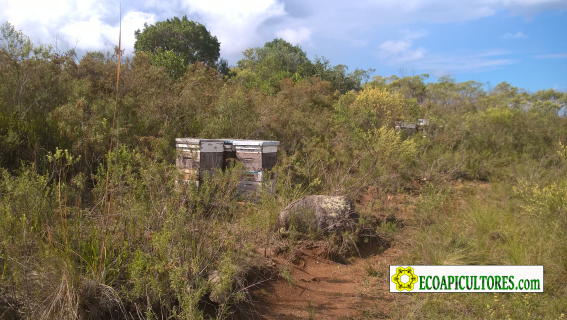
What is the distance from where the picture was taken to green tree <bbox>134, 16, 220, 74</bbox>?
3272cm

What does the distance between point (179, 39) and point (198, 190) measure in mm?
31281

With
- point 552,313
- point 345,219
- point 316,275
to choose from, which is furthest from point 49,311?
point 552,313

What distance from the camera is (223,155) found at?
682cm

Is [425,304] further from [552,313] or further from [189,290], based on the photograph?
[189,290]

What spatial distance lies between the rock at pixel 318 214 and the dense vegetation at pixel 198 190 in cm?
21

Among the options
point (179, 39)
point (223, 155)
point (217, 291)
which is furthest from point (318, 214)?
point (179, 39)

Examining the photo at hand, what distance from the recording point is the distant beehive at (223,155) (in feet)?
20.7

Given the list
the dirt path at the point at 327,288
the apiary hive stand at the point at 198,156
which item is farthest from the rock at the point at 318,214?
the apiary hive stand at the point at 198,156

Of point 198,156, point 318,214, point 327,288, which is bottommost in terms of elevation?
point 327,288

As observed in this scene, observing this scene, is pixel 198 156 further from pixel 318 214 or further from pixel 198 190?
pixel 318 214

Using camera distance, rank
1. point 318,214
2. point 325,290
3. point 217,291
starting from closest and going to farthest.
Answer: point 217,291 < point 325,290 < point 318,214

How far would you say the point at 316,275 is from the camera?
192 inches

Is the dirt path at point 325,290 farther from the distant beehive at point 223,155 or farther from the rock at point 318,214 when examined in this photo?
the distant beehive at point 223,155

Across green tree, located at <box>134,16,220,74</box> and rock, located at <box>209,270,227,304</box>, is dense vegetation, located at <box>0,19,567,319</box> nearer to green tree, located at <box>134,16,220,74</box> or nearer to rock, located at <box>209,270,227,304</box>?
rock, located at <box>209,270,227,304</box>
